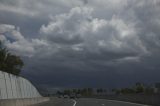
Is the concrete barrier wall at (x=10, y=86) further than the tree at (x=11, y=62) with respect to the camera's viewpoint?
No

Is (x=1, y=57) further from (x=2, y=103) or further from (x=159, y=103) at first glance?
(x=2, y=103)

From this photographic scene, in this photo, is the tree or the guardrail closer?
the guardrail

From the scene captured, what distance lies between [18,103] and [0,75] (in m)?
5.33

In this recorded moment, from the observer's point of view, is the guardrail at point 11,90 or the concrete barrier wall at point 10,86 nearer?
the guardrail at point 11,90

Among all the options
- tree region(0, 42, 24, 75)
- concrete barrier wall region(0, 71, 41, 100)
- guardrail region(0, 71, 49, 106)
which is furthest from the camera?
tree region(0, 42, 24, 75)

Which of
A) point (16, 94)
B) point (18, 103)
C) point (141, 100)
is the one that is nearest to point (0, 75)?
point (18, 103)

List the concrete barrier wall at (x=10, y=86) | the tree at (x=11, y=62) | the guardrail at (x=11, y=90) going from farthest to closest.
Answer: the tree at (x=11, y=62) < the concrete barrier wall at (x=10, y=86) < the guardrail at (x=11, y=90)

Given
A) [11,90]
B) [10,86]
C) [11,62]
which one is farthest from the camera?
[11,62]

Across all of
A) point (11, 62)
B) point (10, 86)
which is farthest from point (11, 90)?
point (11, 62)

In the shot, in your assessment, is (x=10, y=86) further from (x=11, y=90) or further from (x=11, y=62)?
(x=11, y=62)

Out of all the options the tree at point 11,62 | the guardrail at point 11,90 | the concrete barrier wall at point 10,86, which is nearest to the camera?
the guardrail at point 11,90

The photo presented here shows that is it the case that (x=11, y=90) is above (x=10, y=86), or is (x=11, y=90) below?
below

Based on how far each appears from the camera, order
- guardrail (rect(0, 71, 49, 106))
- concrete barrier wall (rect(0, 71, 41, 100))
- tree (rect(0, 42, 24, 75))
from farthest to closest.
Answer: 1. tree (rect(0, 42, 24, 75))
2. concrete barrier wall (rect(0, 71, 41, 100))
3. guardrail (rect(0, 71, 49, 106))

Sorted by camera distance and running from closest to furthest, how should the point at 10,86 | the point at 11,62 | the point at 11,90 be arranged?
the point at 10,86 → the point at 11,90 → the point at 11,62
